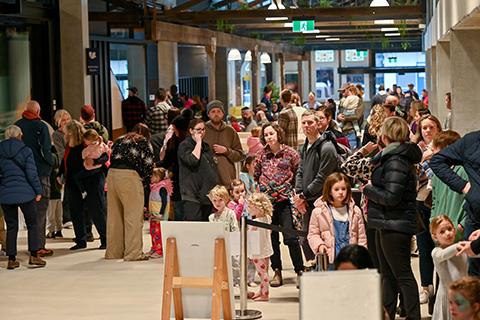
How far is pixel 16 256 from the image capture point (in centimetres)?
1245

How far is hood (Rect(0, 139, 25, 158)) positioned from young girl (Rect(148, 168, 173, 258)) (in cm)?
158

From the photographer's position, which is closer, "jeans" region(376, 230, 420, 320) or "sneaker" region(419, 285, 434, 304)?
"jeans" region(376, 230, 420, 320)

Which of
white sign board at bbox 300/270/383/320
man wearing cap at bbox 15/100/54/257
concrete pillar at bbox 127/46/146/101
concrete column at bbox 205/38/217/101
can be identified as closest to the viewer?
white sign board at bbox 300/270/383/320

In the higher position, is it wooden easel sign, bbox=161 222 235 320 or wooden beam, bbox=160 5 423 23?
wooden beam, bbox=160 5 423 23

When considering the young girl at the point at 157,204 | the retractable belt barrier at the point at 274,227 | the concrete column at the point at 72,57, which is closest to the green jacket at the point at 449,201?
the retractable belt barrier at the point at 274,227

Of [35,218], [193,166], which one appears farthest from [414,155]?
[35,218]

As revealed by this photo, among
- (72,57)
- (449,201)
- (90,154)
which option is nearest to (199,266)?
(449,201)

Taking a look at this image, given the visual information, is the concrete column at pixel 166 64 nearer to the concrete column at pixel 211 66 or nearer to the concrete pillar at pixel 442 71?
the concrete column at pixel 211 66

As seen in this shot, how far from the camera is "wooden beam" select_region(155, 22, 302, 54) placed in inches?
864

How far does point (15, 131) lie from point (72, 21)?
655cm

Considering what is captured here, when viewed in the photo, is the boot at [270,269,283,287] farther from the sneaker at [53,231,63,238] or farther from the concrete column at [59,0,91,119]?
the concrete column at [59,0,91,119]

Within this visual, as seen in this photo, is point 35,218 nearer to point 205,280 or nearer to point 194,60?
point 205,280

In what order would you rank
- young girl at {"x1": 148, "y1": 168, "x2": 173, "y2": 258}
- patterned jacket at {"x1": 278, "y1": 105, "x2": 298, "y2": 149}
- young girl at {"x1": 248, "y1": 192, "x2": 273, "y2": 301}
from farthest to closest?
1. patterned jacket at {"x1": 278, "y1": 105, "x2": 298, "y2": 149}
2. young girl at {"x1": 148, "y1": 168, "x2": 173, "y2": 258}
3. young girl at {"x1": 248, "y1": 192, "x2": 273, "y2": 301}

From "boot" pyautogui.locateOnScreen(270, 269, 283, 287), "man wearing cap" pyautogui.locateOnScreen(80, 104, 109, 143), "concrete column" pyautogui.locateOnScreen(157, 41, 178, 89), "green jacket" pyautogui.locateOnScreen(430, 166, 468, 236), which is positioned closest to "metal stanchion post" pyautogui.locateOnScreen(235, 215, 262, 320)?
"boot" pyautogui.locateOnScreen(270, 269, 283, 287)
